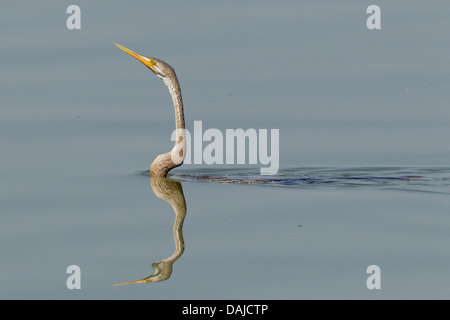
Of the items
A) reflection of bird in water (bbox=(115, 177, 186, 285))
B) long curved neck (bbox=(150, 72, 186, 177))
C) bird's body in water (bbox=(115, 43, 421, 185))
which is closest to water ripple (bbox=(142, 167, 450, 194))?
bird's body in water (bbox=(115, 43, 421, 185))

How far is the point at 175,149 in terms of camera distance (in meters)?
12.1

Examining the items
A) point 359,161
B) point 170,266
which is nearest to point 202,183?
point 359,161

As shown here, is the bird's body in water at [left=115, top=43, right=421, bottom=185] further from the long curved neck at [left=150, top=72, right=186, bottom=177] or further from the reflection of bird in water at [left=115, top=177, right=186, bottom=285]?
the reflection of bird in water at [left=115, top=177, right=186, bottom=285]

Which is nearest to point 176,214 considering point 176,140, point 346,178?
point 176,140

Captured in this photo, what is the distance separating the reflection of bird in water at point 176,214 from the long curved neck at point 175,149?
0.44 feet

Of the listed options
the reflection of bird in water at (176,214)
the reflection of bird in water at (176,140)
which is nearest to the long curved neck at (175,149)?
the reflection of bird in water at (176,140)

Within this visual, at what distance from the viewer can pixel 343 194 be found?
11195 millimetres

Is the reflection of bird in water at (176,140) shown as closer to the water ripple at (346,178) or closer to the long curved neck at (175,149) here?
the long curved neck at (175,149)

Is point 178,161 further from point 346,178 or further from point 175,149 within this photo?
point 346,178

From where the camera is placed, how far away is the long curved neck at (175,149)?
11969 mm

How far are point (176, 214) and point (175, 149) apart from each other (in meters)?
1.79

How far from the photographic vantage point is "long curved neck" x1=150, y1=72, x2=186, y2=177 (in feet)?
39.3

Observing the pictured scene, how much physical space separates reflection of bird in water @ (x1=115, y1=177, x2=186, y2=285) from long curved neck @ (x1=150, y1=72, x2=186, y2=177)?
0.13 m

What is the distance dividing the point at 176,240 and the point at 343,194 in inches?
99.5
